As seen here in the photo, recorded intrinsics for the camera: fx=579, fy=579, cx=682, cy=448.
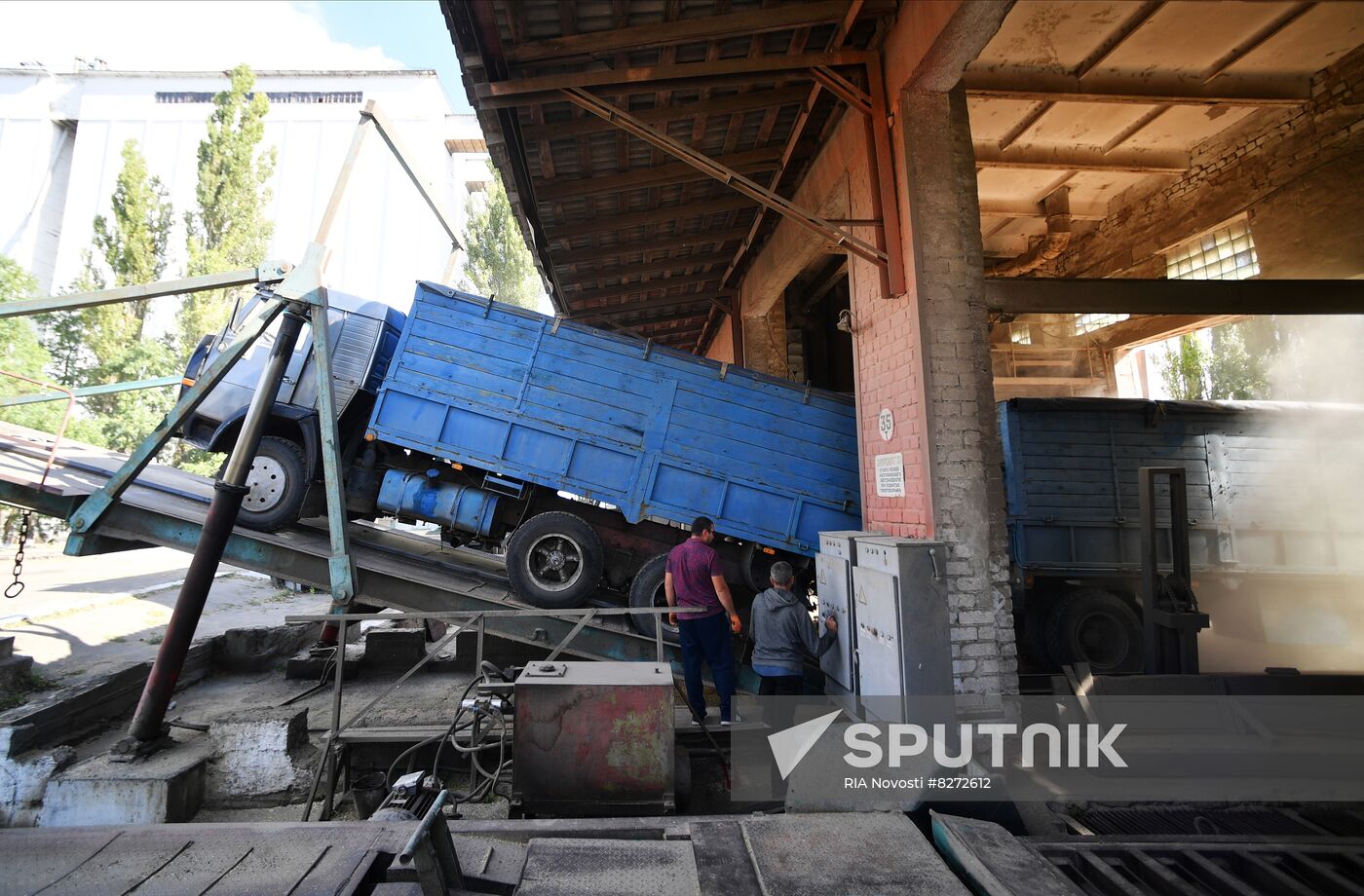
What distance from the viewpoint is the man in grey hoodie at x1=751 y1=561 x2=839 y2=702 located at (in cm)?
488

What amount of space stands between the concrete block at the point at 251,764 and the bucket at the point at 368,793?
73cm

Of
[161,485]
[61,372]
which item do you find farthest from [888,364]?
[61,372]

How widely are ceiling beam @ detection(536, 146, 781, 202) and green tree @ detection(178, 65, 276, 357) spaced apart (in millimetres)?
21414

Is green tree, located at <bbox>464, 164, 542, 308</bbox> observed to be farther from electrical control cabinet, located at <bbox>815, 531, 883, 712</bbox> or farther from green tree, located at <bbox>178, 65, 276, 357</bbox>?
electrical control cabinet, located at <bbox>815, 531, 883, 712</bbox>

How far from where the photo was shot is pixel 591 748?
3.51m

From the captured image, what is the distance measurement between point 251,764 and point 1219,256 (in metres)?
13.9

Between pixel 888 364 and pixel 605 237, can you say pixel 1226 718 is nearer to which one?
pixel 888 364

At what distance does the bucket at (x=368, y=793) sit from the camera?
14.4 ft

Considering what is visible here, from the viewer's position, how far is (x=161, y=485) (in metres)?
6.85

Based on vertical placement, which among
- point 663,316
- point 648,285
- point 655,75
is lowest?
point 655,75

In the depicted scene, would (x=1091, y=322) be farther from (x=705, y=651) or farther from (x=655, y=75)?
(x=705, y=651)

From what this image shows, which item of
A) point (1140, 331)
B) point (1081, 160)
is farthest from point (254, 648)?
point (1140, 331)

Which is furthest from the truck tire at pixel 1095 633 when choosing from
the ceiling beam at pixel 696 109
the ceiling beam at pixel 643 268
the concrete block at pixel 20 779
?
the concrete block at pixel 20 779

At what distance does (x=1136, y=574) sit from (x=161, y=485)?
39.2ft
